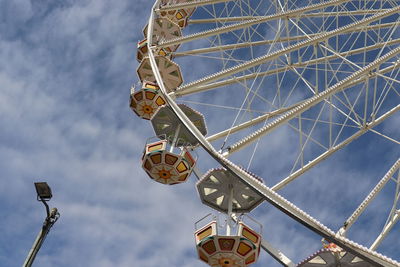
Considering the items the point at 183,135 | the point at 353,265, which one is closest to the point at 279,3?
the point at 183,135

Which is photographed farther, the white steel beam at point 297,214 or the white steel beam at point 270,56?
the white steel beam at point 270,56

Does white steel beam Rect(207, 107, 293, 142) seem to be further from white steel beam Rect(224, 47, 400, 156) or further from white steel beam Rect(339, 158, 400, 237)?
white steel beam Rect(339, 158, 400, 237)

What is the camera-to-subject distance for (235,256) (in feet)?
36.7

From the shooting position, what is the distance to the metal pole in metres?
8.69

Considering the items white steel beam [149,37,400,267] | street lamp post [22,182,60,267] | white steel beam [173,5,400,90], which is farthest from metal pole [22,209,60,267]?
white steel beam [173,5,400,90]

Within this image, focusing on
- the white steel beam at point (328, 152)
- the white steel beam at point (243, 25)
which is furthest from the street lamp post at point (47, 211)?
the white steel beam at point (243, 25)

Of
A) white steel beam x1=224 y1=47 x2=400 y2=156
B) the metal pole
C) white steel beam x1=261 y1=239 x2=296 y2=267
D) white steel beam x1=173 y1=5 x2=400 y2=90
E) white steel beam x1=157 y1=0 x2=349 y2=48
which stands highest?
white steel beam x1=157 y1=0 x2=349 y2=48

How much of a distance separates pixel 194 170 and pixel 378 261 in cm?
751

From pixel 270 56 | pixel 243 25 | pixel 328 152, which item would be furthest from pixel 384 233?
pixel 243 25

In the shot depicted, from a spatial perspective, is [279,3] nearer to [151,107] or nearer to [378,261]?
[151,107]

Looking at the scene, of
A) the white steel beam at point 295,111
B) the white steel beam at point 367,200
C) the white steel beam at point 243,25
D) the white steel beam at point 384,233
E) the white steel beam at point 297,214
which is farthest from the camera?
the white steel beam at point 243,25

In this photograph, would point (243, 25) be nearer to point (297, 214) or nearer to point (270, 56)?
point (270, 56)

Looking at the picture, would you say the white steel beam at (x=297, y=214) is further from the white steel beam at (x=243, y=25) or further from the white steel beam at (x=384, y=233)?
the white steel beam at (x=243, y=25)

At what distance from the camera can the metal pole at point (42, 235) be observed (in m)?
8.69
